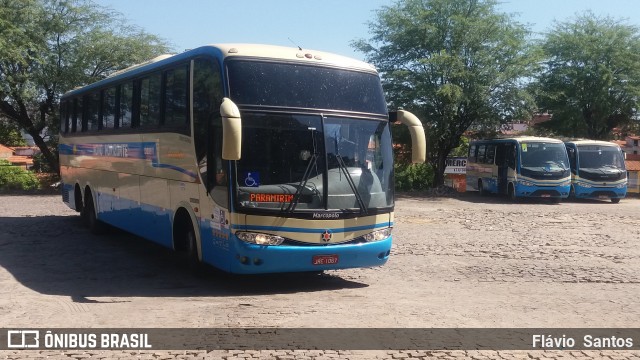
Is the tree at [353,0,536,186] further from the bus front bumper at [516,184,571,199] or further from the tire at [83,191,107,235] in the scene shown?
the tire at [83,191,107,235]

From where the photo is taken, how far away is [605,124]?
35062 millimetres

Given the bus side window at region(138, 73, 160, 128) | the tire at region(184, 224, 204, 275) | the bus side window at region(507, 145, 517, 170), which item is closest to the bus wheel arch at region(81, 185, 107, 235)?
the bus side window at region(138, 73, 160, 128)

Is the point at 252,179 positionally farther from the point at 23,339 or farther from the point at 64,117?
the point at 64,117

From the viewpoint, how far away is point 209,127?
8.95 metres

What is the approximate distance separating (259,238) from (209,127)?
1719 mm

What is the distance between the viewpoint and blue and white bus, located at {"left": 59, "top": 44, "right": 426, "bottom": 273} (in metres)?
8.48

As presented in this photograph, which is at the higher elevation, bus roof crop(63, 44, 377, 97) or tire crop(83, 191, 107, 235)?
bus roof crop(63, 44, 377, 97)

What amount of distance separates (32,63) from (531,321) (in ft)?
83.0

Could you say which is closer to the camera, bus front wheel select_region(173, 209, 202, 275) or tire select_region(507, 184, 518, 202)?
bus front wheel select_region(173, 209, 202, 275)

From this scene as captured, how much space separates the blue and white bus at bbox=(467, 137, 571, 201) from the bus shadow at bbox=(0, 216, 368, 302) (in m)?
17.9

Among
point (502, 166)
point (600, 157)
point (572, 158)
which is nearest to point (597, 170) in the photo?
point (600, 157)

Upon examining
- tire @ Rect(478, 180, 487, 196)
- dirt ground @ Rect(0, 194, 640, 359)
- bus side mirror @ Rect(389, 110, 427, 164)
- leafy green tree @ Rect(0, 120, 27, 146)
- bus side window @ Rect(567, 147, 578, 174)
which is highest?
leafy green tree @ Rect(0, 120, 27, 146)

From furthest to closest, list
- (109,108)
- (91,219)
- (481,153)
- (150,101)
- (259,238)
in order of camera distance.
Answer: (481,153) → (91,219) → (109,108) → (150,101) → (259,238)

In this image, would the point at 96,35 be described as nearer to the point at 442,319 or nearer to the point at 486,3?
the point at 486,3
